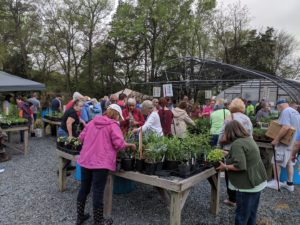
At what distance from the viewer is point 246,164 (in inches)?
104

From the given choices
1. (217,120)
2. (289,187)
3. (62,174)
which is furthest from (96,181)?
(289,187)

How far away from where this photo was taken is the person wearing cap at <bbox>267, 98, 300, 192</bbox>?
4539 mm

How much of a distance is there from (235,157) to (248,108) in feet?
31.8

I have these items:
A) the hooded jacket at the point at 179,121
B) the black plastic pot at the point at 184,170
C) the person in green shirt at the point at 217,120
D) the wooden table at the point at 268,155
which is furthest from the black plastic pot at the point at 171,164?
the wooden table at the point at 268,155

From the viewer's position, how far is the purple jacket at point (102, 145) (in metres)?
3.02

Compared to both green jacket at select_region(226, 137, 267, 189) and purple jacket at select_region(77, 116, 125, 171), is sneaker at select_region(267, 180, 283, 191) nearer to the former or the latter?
green jacket at select_region(226, 137, 267, 189)

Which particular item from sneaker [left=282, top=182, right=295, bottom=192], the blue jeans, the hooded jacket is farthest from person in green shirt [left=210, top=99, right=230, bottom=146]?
the blue jeans

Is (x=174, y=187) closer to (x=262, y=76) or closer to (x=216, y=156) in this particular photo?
(x=216, y=156)

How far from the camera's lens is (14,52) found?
23.5 meters

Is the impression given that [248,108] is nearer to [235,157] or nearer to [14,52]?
[235,157]

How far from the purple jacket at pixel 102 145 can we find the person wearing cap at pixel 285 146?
117 inches

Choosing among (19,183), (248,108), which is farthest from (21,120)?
(248,108)

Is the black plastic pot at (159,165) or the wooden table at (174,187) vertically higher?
the black plastic pot at (159,165)

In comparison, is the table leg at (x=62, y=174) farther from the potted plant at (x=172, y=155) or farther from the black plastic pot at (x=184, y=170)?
the black plastic pot at (x=184, y=170)
